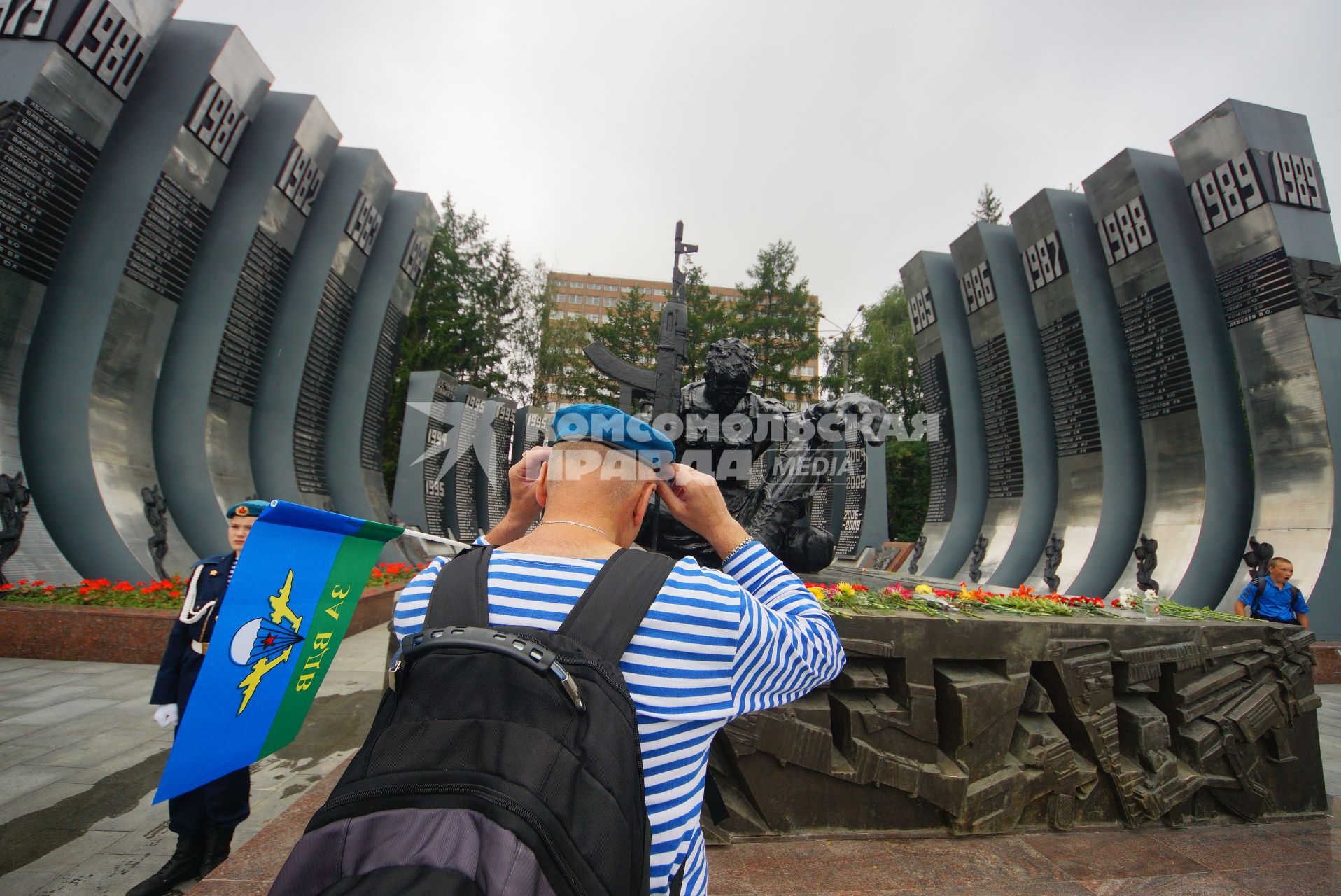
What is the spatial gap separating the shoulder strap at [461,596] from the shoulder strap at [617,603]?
5.5 inches

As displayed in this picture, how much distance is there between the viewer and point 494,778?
0.79m

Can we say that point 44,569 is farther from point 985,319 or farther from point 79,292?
point 985,319

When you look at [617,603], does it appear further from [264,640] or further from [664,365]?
[664,365]

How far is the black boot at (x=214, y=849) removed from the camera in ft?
9.06

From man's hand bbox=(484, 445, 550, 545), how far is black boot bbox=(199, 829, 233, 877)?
8.15ft

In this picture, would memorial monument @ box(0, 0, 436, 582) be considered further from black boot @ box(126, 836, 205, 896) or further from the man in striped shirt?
the man in striped shirt

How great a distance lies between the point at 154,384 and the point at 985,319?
55.3 feet

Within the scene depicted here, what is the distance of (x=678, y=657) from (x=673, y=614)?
0.07m

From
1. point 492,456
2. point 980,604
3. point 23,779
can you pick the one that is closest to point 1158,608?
point 980,604

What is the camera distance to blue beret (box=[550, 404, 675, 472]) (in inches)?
49.4

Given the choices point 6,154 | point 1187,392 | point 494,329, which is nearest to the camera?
point 6,154

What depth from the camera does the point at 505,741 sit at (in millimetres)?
819

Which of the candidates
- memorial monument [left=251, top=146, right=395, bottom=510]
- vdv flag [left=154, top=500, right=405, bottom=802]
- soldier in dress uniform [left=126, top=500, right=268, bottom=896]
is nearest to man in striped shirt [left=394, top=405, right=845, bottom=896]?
vdv flag [left=154, top=500, right=405, bottom=802]

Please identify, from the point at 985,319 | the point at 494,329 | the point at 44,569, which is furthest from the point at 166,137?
the point at 494,329
